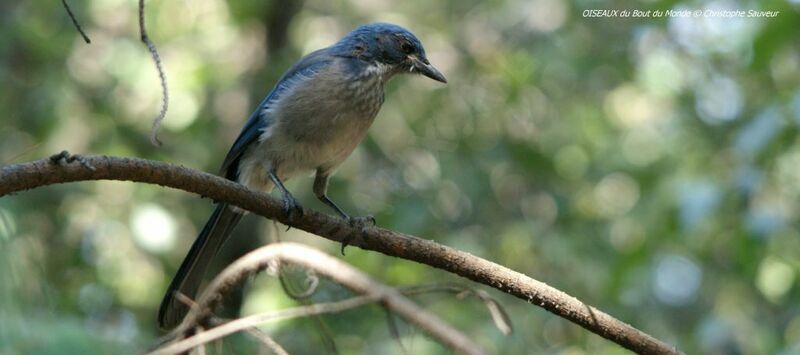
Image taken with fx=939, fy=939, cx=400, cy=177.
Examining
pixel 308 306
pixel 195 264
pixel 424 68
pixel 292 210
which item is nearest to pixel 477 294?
pixel 308 306

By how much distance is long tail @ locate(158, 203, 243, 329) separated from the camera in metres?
3.58

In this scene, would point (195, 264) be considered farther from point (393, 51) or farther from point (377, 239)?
point (393, 51)

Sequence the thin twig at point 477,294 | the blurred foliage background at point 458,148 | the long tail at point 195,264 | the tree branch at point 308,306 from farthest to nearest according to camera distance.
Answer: the blurred foliage background at point 458,148, the long tail at point 195,264, the thin twig at point 477,294, the tree branch at point 308,306

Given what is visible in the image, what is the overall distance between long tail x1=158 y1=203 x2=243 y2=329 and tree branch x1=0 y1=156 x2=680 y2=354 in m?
0.96

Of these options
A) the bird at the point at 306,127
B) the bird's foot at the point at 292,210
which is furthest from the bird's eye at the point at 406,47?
the bird's foot at the point at 292,210

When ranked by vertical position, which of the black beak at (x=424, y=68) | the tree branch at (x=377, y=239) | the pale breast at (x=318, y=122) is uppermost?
the black beak at (x=424, y=68)

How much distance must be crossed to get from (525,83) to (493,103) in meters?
0.29

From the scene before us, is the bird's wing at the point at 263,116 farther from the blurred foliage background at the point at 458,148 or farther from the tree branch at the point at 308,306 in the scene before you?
the tree branch at the point at 308,306

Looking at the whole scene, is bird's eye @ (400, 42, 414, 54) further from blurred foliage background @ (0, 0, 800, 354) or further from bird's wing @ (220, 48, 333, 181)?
blurred foliage background @ (0, 0, 800, 354)

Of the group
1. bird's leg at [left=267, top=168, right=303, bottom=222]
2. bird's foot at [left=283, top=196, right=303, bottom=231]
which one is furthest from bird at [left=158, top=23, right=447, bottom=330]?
bird's foot at [left=283, top=196, right=303, bottom=231]

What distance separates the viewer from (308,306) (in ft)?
9.43

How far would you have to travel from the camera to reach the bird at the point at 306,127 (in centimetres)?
414

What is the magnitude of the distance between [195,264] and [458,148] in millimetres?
3156

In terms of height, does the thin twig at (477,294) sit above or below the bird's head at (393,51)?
below
